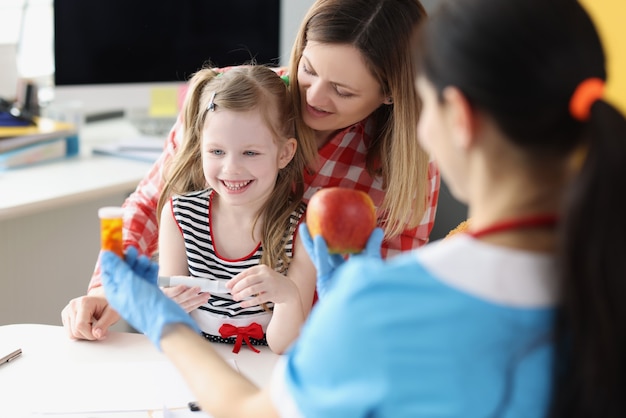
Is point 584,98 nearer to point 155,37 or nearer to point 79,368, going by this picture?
point 79,368

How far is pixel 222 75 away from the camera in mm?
1521

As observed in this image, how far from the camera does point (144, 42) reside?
2553 millimetres

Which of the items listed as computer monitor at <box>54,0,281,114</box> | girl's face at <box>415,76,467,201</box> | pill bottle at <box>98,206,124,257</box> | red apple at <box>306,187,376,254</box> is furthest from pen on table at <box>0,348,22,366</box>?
computer monitor at <box>54,0,281,114</box>

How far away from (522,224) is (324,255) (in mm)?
408

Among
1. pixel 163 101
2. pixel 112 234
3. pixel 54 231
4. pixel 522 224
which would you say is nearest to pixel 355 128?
pixel 112 234

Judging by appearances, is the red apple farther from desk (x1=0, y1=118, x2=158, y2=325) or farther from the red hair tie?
desk (x1=0, y1=118, x2=158, y2=325)

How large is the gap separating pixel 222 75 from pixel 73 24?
1097 millimetres

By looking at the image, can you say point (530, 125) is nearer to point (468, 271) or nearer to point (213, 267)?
point (468, 271)

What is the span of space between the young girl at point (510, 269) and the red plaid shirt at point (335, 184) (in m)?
0.86

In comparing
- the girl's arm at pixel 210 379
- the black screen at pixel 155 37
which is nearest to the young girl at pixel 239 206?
the girl's arm at pixel 210 379

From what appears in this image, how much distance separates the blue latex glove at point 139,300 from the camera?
3.37 feet

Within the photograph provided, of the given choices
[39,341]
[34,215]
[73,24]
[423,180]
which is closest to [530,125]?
[423,180]

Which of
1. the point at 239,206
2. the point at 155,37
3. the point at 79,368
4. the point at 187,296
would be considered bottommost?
the point at 79,368

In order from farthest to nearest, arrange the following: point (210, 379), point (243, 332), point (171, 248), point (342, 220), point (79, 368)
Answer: point (171, 248) < point (243, 332) < point (79, 368) < point (342, 220) < point (210, 379)
